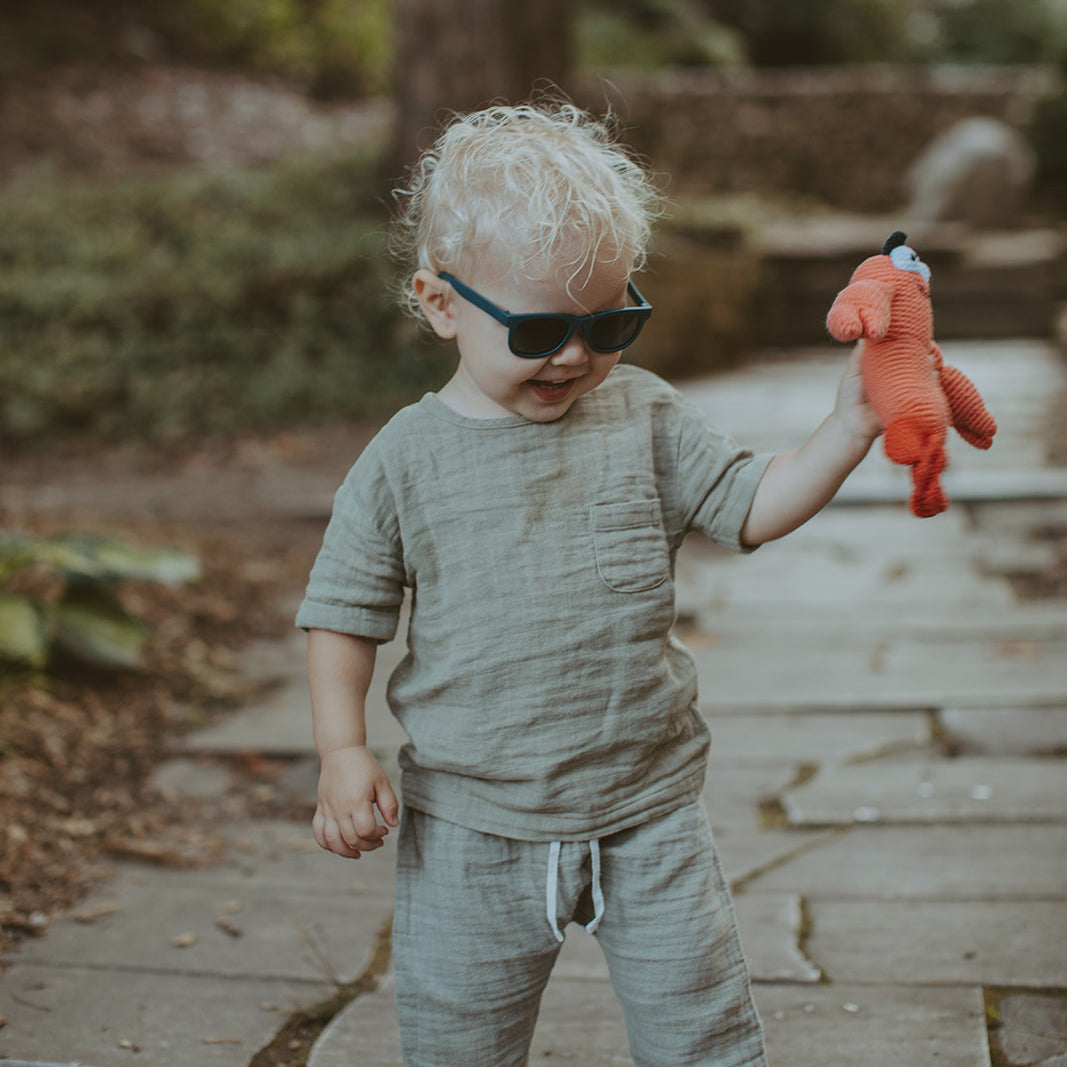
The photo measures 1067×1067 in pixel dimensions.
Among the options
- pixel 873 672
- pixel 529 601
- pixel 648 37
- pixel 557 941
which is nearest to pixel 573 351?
pixel 529 601

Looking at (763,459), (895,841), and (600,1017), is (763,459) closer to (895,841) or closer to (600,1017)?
(600,1017)

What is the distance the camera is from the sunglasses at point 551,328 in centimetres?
128

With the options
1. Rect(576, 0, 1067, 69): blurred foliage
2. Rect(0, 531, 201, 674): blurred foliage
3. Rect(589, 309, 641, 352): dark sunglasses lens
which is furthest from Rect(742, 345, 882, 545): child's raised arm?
Rect(576, 0, 1067, 69): blurred foliage

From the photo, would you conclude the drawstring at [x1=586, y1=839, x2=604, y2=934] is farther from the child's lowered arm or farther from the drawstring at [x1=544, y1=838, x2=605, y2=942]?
the child's lowered arm

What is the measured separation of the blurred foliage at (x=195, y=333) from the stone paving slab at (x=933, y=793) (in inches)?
189

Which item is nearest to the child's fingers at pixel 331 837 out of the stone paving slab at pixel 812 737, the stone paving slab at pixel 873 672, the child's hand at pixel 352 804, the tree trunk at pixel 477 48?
the child's hand at pixel 352 804

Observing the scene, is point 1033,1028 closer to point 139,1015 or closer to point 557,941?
point 557,941

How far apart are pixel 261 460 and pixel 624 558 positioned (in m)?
5.20

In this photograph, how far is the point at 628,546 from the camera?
1372 mm

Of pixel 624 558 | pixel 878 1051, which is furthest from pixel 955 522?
pixel 624 558

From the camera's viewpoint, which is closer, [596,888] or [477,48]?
[596,888]

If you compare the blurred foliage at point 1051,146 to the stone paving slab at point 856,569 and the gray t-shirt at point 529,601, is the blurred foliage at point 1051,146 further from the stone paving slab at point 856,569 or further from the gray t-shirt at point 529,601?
the gray t-shirt at point 529,601

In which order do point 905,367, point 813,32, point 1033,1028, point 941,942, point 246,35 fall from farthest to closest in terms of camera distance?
point 813,32
point 246,35
point 941,942
point 1033,1028
point 905,367

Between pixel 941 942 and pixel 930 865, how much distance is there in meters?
0.26
